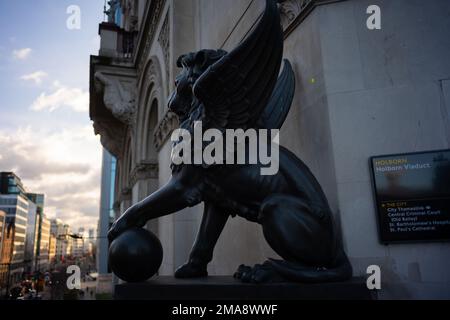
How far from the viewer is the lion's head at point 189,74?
246 centimetres

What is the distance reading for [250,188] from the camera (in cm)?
231

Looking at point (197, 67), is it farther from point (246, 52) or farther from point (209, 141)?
point (209, 141)

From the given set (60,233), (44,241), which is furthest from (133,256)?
(60,233)

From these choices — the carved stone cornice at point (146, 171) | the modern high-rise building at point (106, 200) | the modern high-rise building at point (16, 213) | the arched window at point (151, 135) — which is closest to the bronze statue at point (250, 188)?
the carved stone cornice at point (146, 171)

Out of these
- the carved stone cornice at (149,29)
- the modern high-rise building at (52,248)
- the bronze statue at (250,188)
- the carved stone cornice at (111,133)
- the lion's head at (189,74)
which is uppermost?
the carved stone cornice at (149,29)

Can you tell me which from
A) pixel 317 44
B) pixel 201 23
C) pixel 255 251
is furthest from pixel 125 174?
pixel 317 44

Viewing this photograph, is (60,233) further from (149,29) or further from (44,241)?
(149,29)

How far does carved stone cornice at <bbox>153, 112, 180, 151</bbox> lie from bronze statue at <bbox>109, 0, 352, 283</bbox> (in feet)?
13.3

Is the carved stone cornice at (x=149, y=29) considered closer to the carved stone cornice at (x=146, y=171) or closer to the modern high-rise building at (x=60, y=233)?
the carved stone cornice at (x=146, y=171)

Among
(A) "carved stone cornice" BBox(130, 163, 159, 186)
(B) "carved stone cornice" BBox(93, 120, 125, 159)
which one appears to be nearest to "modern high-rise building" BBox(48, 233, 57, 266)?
(B) "carved stone cornice" BBox(93, 120, 125, 159)

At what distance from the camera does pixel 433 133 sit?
2.59 m

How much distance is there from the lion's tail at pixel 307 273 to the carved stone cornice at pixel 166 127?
4.71 meters

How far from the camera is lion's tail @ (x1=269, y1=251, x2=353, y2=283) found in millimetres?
2023

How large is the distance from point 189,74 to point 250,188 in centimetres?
98
